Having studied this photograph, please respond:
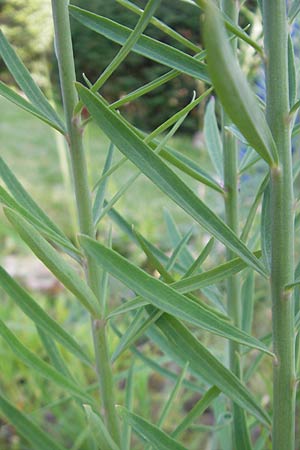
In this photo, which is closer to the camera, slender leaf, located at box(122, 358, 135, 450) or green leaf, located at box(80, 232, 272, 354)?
green leaf, located at box(80, 232, 272, 354)

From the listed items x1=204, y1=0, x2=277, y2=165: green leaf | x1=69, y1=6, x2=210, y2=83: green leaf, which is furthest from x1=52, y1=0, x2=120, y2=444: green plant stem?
x1=204, y1=0, x2=277, y2=165: green leaf

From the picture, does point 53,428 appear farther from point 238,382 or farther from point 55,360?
point 238,382

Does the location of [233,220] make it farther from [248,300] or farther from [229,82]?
[229,82]

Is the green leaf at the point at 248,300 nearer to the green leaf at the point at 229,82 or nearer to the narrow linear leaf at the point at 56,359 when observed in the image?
the narrow linear leaf at the point at 56,359

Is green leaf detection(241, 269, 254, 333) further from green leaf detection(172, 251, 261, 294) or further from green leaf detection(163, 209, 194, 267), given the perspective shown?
green leaf detection(172, 251, 261, 294)

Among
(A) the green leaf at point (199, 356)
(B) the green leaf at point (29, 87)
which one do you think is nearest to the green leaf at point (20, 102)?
(B) the green leaf at point (29, 87)

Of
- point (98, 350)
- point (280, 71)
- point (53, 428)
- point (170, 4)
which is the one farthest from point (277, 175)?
point (170, 4)
